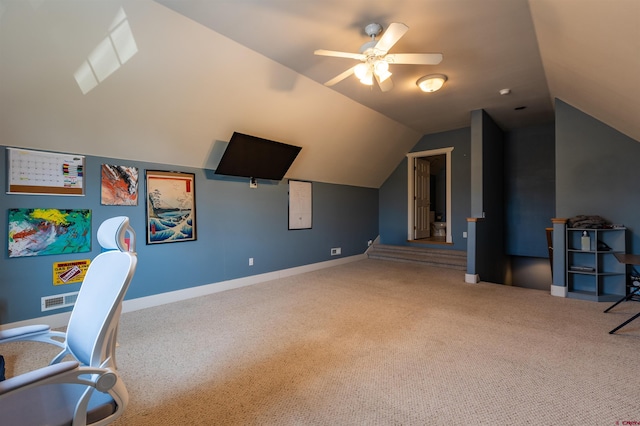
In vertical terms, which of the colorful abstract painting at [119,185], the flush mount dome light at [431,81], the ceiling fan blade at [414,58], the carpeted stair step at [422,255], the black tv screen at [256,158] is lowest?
the carpeted stair step at [422,255]

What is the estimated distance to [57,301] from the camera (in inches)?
117

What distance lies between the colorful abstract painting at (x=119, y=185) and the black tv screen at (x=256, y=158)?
1.03 metres

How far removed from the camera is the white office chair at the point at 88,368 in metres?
0.98

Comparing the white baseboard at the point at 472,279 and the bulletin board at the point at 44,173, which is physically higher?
the bulletin board at the point at 44,173

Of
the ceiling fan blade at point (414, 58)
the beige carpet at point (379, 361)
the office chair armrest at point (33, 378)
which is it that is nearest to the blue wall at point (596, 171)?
the beige carpet at point (379, 361)

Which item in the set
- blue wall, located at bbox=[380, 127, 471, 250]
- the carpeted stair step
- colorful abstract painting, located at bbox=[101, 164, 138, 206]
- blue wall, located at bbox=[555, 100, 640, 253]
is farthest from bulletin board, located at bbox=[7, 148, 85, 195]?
blue wall, located at bbox=[555, 100, 640, 253]

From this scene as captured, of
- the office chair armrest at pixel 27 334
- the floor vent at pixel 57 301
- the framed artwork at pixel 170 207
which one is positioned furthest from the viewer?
the framed artwork at pixel 170 207

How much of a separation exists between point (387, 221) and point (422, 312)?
4053 mm

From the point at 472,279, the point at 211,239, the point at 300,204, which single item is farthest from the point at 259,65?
the point at 472,279

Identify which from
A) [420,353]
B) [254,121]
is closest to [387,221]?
[254,121]

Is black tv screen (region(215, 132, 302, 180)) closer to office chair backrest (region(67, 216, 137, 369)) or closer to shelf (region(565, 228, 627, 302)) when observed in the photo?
office chair backrest (region(67, 216, 137, 369))

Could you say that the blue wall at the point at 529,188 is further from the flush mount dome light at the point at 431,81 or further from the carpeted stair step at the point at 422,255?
the flush mount dome light at the point at 431,81

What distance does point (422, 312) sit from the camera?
10.9ft

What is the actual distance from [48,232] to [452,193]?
21.7 feet
